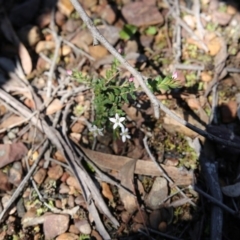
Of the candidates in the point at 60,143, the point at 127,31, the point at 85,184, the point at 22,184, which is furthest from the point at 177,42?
the point at 22,184

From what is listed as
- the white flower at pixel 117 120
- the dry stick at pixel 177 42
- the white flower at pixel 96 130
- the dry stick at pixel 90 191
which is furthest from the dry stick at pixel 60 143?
the dry stick at pixel 177 42

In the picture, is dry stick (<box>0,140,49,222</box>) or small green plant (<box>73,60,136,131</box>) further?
dry stick (<box>0,140,49,222</box>)

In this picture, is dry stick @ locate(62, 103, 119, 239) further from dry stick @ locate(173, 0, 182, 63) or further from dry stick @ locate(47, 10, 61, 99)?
dry stick @ locate(173, 0, 182, 63)

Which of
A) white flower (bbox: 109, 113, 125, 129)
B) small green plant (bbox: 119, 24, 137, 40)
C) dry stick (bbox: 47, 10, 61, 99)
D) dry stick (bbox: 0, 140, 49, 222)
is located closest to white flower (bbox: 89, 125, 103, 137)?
white flower (bbox: 109, 113, 125, 129)

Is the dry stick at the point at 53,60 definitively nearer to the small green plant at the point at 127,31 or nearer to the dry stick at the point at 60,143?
the dry stick at the point at 60,143

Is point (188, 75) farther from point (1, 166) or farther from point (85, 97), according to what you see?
point (1, 166)

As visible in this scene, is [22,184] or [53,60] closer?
[22,184]

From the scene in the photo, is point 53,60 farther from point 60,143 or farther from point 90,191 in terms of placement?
point 90,191

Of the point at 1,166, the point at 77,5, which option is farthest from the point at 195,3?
the point at 1,166

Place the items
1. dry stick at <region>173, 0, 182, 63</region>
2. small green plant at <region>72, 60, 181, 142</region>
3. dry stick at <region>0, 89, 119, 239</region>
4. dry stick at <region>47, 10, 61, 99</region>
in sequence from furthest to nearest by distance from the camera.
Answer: dry stick at <region>173, 0, 182, 63</region>, dry stick at <region>47, 10, 61, 99</region>, dry stick at <region>0, 89, 119, 239</region>, small green plant at <region>72, 60, 181, 142</region>
